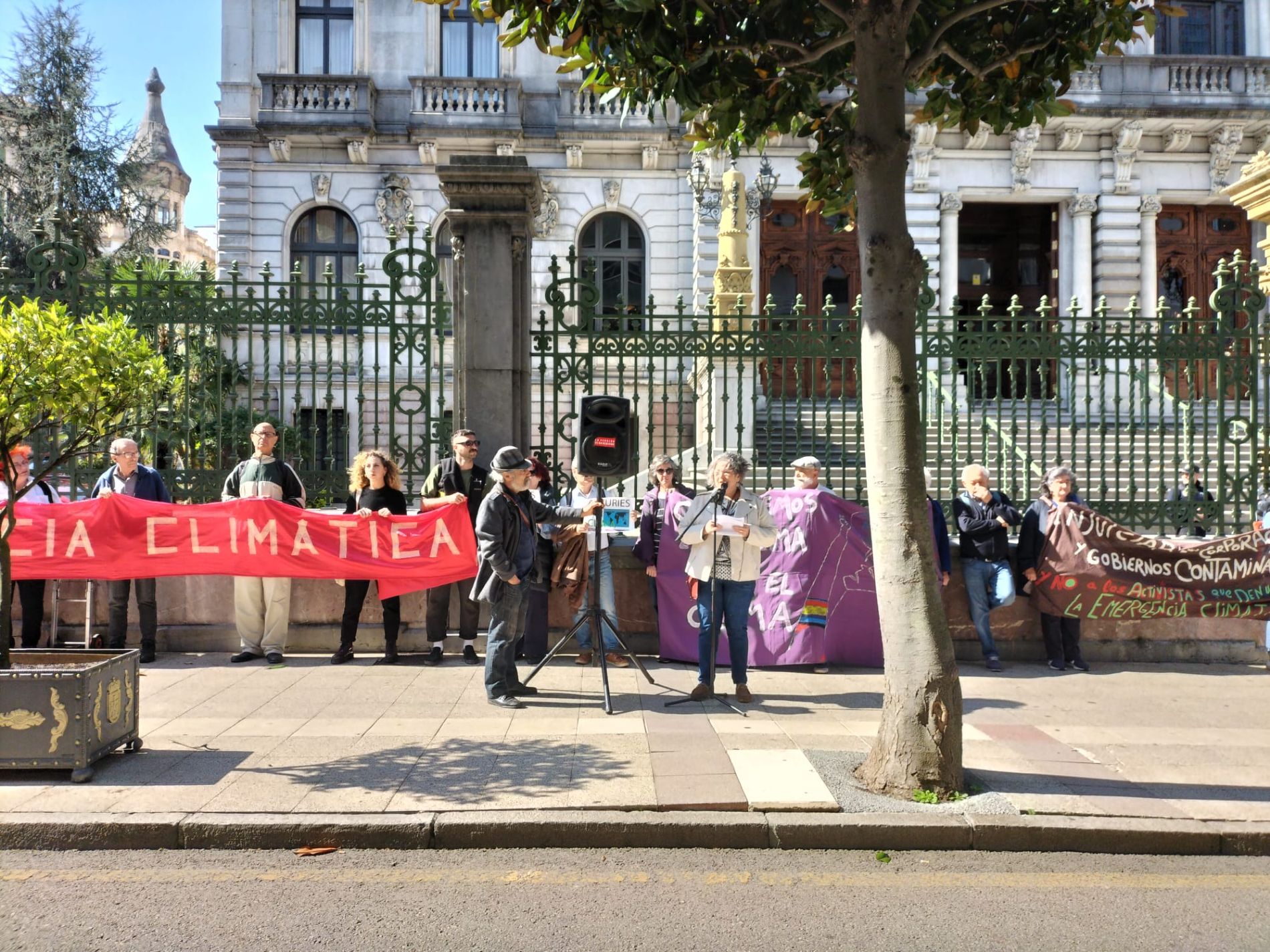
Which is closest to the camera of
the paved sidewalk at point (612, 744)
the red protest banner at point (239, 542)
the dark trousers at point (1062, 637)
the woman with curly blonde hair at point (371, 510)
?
the paved sidewalk at point (612, 744)

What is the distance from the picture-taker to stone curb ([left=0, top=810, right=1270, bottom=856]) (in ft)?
16.3

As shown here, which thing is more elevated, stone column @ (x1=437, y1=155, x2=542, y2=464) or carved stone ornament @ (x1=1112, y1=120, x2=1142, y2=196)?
carved stone ornament @ (x1=1112, y1=120, x2=1142, y2=196)

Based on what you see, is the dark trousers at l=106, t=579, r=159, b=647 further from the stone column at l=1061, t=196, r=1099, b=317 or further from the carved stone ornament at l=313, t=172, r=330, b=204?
the stone column at l=1061, t=196, r=1099, b=317

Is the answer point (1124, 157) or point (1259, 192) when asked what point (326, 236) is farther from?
point (1259, 192)

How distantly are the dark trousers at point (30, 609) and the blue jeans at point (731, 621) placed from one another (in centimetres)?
590

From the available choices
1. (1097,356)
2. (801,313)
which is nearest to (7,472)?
(801,313)

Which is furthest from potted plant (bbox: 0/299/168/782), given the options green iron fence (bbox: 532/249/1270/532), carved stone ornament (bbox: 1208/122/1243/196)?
carved stone ornament (bbox: 1208/122/1243/196)

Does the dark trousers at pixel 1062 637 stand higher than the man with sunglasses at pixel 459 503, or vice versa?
the man with sunglasses at pixel 459 503

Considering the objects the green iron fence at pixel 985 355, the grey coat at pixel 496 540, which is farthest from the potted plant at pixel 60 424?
the green iron fence at pixel 985 355

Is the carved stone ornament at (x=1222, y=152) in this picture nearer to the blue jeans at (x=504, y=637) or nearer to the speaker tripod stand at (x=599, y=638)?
the speaker tripod stand at (x=599, y=638)

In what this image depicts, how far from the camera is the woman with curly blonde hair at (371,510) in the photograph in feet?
29.6

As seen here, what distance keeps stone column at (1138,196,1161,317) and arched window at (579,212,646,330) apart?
11890mm

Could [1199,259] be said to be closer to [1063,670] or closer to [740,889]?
[1063,670]

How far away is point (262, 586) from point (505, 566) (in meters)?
3.05
